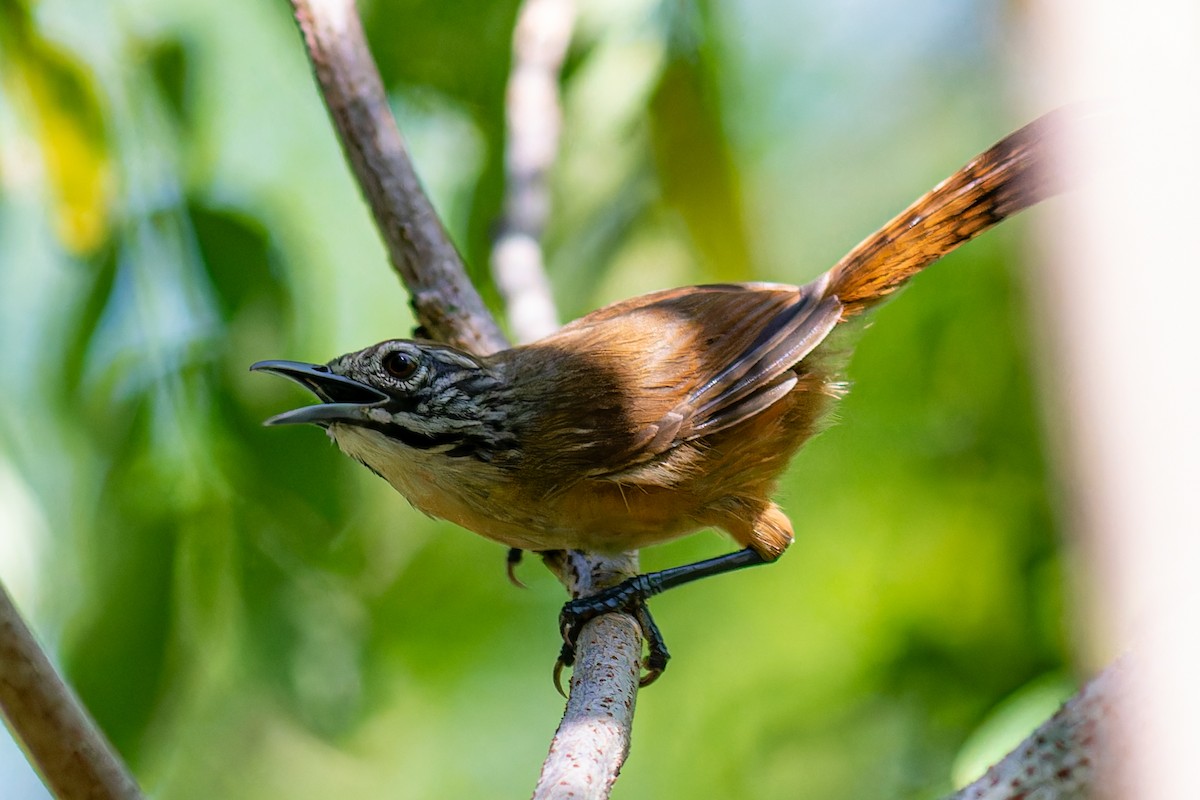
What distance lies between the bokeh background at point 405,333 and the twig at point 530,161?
0.28 feet

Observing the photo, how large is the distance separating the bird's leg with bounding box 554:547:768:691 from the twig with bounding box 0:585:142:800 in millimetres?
1676

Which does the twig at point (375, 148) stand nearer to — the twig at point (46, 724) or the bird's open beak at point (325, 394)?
the bird's open beak at point (325, 394)

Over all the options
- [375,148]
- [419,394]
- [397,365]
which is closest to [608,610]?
Result: [419,394]

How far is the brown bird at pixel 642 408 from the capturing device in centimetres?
334

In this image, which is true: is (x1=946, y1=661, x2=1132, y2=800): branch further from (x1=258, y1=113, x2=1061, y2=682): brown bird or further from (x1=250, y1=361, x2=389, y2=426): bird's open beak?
(x1=250, y1=361, x2=389, y2=426): bird's open beak

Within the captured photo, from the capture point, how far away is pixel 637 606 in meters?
3.30

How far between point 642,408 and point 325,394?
0.98 m

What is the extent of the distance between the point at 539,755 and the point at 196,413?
2.97 metres

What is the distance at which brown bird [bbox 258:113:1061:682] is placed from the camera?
132 inches

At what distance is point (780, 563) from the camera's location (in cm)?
460

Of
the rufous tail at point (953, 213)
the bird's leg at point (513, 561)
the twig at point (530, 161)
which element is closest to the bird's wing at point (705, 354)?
the rufous tail at point (953, 213)

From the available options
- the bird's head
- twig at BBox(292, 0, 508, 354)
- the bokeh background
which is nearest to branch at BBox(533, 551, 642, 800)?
the bird's head

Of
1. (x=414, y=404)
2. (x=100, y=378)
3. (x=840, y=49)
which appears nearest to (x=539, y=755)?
(x=414, y=404)

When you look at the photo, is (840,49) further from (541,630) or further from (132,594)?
(132,594)
